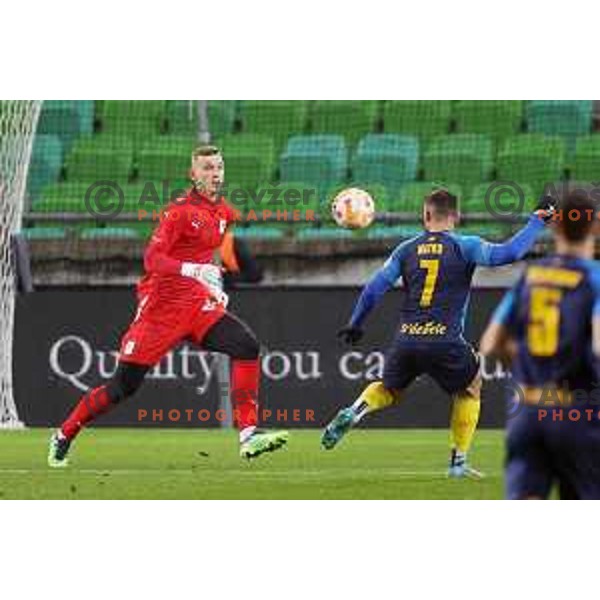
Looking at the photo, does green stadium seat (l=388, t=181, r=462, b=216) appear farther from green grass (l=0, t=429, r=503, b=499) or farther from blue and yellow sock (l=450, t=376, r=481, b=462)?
blue and yellow sock (l=450, t=376, r=481, b=462)

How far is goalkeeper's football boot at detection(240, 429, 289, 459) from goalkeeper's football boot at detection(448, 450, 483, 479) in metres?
1.06

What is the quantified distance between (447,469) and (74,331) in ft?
17.4

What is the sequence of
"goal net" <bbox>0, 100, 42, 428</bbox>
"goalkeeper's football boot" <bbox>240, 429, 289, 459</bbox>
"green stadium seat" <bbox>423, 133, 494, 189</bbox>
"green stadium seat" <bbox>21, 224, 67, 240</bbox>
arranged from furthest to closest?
"green stadium seat" <bbox>423, 133, 494, 189</bbox> → "green stadium seat" <bbox>21, 224, 67, 240</bbox> → "goal net" <bbox>0, 100, 42, 428</bbox> → "goalkeeper's football boot" <bbox>240, 429, 289, 459</bbox>

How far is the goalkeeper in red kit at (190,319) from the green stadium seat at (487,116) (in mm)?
6948

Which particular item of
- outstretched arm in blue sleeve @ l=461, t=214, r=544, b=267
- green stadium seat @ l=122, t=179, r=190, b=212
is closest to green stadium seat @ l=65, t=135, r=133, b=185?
green stadium seat @ l=122, t=179, r=190, b=212

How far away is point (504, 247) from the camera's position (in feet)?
41.0

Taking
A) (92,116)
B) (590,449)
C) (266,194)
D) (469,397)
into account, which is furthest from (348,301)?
(590,449)

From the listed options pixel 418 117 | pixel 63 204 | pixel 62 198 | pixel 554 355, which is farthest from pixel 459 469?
pixel 418 117

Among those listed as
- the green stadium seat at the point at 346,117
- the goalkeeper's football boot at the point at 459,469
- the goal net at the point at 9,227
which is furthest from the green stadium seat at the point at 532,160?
the goalkeeper's football boot at the point at 459,469

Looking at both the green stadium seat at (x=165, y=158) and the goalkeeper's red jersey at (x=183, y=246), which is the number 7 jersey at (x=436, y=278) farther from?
the green stadium seat at (x=165, y=158)

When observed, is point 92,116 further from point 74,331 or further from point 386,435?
point 386,435

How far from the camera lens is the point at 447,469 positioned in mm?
13578

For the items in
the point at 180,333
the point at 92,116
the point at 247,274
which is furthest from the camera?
the point at 92,116

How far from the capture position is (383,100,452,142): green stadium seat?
20719 millimetres
